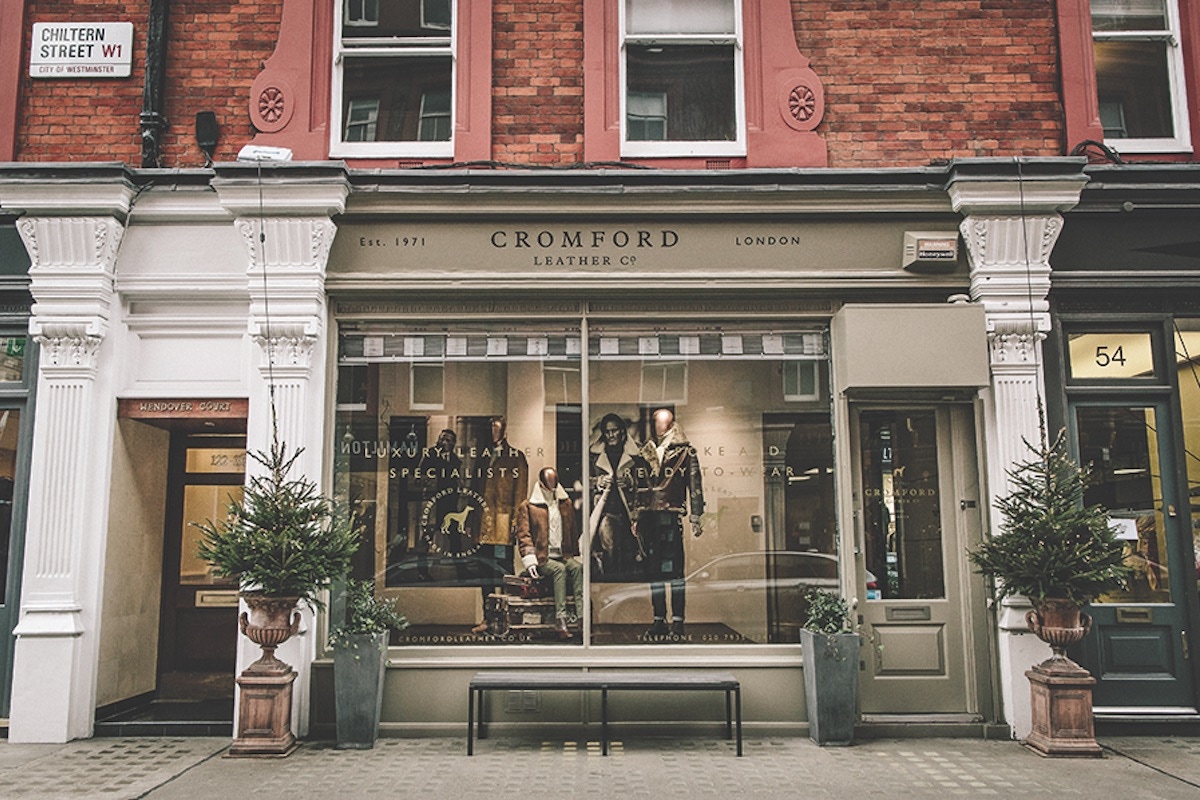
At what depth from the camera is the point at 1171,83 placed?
8773mm

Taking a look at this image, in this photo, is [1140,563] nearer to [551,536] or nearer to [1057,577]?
[1057,577]

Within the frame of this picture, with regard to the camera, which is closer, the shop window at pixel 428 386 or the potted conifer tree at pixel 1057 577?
the potted conifer tree at pixel 1057 577

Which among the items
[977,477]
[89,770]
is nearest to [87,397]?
[89,770]

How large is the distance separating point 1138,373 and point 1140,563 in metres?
1.65

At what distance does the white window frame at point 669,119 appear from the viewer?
8500 mm

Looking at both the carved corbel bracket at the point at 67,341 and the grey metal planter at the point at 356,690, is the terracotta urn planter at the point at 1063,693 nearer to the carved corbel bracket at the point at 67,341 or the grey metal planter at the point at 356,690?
the grey metal planter at the point at 356,690

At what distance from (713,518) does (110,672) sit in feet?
17.7

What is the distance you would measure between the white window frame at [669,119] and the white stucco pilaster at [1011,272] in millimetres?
1975

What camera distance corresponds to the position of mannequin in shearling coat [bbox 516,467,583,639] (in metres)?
8.22

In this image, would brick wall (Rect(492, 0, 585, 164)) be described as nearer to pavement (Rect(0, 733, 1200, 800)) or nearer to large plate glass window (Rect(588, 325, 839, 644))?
large plate glass window (Rect(588, 325, 839, 644))

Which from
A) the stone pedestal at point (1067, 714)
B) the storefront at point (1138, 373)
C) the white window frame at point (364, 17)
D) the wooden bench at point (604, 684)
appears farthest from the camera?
the white window frame at point (364, 17)

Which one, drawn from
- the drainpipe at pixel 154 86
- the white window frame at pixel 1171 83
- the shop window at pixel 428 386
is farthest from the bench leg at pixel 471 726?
the white window frame at pixel 1171 83

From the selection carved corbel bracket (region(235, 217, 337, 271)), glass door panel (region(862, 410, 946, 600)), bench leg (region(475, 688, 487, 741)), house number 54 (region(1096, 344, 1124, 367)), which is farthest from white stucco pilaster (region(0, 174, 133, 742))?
house number 54 (region(1096, 344, 1124, 367))

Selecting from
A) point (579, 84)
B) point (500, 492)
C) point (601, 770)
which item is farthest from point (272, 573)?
point (579, 84)
